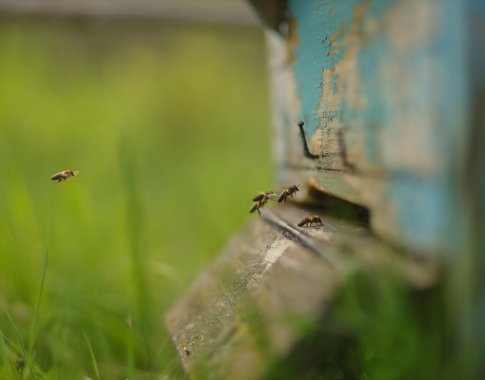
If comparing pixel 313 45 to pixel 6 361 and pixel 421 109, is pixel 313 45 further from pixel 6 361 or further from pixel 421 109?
pixel 6 361

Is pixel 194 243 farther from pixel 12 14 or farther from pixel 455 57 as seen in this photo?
pixel 12 14

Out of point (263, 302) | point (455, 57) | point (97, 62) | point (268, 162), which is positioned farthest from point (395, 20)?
point (97, 62)

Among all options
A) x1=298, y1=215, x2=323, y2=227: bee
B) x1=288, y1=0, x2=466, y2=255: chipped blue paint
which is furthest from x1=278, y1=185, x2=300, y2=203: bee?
x1=288, y1=0, x2=466, y2=255: chipped blue paint

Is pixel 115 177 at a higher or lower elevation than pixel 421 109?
lower

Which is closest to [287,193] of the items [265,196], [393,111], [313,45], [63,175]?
[265,196]

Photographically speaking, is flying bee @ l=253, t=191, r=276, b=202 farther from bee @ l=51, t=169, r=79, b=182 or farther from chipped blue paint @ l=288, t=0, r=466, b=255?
bee @ l=51, t=169, r=79, b=182

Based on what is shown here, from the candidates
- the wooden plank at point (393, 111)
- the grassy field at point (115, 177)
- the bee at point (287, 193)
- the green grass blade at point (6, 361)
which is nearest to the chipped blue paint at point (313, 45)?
the wooden plank at point (393, 111)
